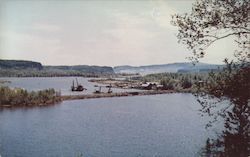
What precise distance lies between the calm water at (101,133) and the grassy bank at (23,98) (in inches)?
78.8

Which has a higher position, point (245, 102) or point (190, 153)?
point (245, 102)

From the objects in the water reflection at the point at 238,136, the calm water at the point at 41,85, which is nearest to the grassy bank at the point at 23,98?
the calm water at the point at 41,85

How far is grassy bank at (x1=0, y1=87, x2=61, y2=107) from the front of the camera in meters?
25.6

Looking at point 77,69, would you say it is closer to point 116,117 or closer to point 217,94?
point 116,117

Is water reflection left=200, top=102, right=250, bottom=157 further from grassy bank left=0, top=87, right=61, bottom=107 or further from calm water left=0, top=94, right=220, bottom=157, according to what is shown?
grassy bank left=0, top=87, right=61, bottom=107

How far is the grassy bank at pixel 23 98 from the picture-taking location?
84.0ft

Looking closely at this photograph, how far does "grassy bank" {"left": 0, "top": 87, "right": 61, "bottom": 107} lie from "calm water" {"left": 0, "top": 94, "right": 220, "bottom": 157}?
200 centimetres

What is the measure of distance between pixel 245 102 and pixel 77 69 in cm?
6620

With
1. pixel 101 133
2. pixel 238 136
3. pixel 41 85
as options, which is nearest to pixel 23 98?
pixel 101 133

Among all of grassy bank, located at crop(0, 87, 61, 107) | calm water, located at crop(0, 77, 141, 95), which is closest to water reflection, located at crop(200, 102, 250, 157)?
grassy bank, located at crop(0, 87, 61, 107)

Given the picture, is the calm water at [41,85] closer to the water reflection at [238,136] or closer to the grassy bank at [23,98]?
the grassy bank at [23,98]

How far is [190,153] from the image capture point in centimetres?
1223

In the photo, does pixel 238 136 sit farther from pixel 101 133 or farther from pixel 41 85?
pixel 41 85

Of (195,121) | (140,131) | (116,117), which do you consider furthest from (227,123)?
(116,117)
